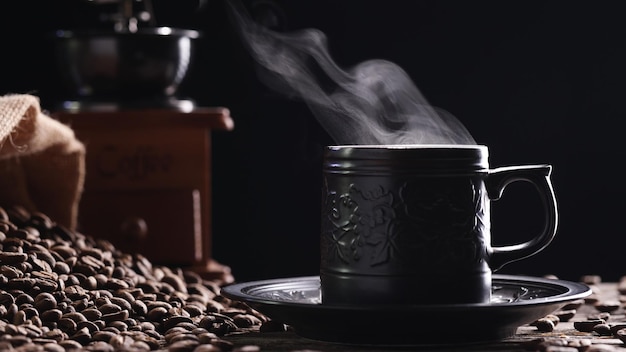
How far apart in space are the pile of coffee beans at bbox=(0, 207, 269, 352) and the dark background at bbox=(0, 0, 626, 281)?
1403 mm

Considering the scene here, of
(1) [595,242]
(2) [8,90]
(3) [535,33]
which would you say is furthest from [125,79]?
(1) [595,242]

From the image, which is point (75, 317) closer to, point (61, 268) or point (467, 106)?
point (61, 268)

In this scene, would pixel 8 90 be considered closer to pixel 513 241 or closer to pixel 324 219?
pixel 513 241

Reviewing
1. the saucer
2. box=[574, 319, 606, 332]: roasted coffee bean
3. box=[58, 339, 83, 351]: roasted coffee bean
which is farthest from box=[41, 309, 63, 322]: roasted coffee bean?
box=[574, 319, 606, 332]: roasted coffee bean

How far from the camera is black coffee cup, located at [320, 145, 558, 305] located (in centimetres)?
117

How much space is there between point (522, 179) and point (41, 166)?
1056 mm

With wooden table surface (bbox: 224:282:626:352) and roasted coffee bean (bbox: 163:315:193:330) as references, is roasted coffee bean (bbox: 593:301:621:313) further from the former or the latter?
roasted coffee bean (bbox: 163:315:193:330)

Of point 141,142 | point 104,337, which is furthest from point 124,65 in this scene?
point 104,337

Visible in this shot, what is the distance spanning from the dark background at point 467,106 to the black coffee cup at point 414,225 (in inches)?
72.0

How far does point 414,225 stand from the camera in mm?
→ 1172

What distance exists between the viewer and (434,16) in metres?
3.06

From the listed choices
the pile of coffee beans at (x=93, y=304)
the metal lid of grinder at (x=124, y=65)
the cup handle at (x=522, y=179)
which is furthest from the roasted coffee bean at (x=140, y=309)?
the metal lid of grinder at (x=124, y=65)

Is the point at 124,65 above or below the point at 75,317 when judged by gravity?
above

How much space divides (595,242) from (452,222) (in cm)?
208
